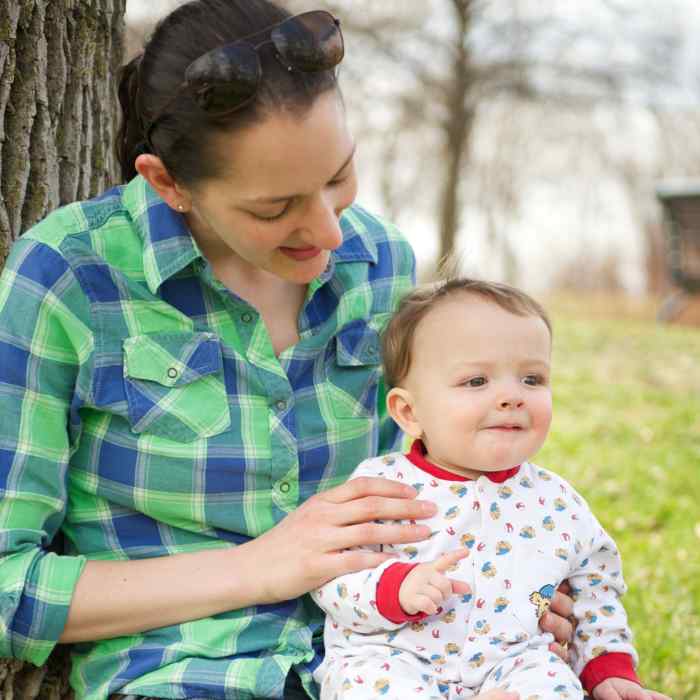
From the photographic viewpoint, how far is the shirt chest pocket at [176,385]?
73.6 inches

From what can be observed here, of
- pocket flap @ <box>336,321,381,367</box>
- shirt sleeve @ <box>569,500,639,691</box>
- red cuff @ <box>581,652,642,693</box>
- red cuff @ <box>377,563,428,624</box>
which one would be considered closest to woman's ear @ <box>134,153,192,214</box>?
pocket flap @ <box>336,321,381,367</box>

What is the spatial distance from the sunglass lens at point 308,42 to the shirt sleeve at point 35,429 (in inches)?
21.8

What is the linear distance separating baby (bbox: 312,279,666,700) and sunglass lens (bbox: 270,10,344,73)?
1.83ft

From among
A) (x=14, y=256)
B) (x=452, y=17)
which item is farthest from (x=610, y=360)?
(x=14, y=256)

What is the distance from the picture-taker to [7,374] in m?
1.75

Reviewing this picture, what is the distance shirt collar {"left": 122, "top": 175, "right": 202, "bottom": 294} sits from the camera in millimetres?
1883

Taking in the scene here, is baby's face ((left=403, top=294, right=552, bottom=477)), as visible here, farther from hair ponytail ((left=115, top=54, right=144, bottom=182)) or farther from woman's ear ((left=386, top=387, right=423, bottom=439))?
hair ponytail ((left=115, top=54, right=144, bottom=182))

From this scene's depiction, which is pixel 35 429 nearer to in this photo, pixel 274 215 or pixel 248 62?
pixel 274 215

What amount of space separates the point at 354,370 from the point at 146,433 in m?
0.47

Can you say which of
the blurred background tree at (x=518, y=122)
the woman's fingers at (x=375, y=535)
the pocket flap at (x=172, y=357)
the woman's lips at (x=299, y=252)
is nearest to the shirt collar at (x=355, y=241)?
the woman's lips at (x=299, y=252)

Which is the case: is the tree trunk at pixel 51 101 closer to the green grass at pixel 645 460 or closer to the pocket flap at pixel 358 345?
the pocket flap at pixel 358 345

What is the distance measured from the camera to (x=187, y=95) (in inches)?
69.1

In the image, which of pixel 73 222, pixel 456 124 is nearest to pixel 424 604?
pixel 73 222

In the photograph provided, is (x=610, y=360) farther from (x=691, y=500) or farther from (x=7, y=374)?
(x=7, y=374)
